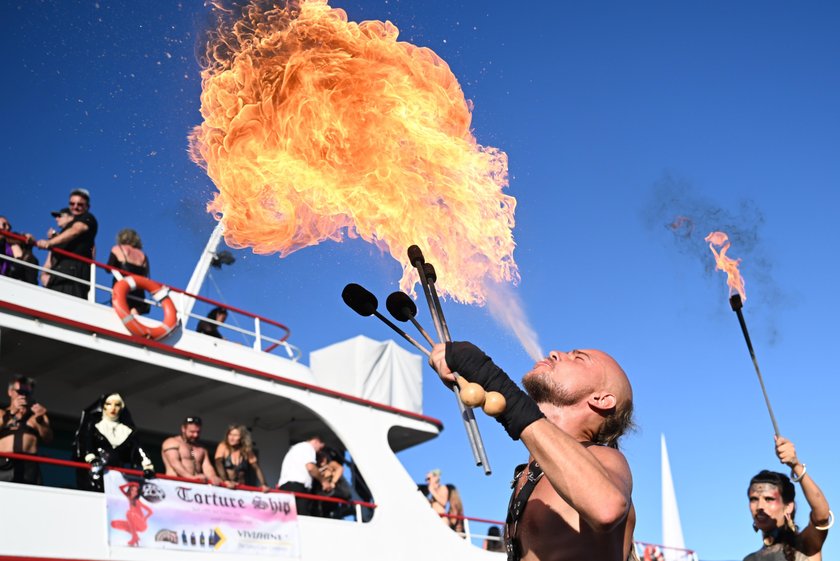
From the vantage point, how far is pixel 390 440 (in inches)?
630

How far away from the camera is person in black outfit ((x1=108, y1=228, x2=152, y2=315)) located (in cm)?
1152

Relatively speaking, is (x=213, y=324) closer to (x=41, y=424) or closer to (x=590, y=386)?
(x=41, y=424)

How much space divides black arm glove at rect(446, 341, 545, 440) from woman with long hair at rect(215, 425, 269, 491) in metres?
8.57

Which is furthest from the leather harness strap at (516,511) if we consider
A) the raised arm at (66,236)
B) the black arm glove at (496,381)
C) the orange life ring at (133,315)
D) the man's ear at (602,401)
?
the raised arm at (66,236)

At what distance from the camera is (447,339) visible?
302 cm

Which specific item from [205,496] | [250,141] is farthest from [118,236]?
[250,141]

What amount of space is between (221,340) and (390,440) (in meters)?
4.79

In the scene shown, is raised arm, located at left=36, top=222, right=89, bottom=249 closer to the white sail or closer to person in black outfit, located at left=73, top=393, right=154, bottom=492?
person in black outfit, located at left=73, top=393, right=154, bottom=492

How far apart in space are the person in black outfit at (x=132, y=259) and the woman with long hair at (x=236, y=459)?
205 centimetres

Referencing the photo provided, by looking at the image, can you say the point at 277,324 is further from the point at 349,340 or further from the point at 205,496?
the point at 205,496

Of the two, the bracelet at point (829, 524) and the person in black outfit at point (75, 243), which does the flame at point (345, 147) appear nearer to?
the bracelet at point (829, 524)

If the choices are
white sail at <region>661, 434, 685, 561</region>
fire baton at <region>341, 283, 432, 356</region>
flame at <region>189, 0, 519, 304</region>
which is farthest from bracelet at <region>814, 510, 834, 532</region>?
white sail at <region>661, 434, 685, 561</region>

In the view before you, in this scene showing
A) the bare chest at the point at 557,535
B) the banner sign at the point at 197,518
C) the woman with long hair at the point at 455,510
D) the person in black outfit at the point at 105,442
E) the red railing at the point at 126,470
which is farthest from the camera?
the woman with long hair at the point at 455,510

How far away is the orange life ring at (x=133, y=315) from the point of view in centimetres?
1098
